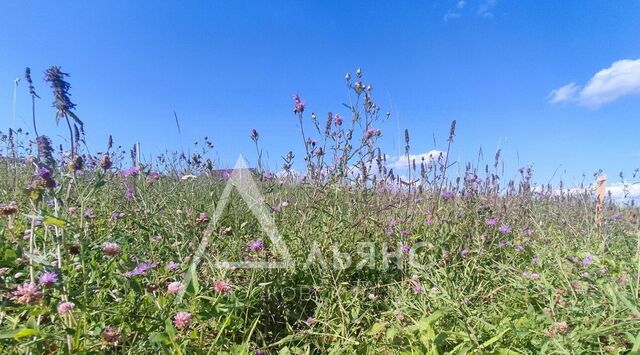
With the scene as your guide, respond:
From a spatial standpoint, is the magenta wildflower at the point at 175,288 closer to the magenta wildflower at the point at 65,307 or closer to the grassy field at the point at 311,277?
the grassy field at the point at 311,277

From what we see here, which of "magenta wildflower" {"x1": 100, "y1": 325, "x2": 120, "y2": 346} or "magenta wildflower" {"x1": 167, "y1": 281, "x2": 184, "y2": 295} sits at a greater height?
"magenta wildflower" {"x1": 167, "y1": 281, "x2": 184, "y2": 295}

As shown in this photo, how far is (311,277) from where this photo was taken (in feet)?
5.75

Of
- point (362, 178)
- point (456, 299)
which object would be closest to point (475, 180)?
point (362, 178)

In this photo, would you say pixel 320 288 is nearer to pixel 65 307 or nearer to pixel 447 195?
pixel 65 307

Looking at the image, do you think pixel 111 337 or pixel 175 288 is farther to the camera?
pixel 175 288

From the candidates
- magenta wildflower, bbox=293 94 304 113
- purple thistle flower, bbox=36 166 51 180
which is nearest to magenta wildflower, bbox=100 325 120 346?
purple thistle flower, bbox=36 166 51 180

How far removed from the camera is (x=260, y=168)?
235cm

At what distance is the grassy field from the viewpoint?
1.10 m

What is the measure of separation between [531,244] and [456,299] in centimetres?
119

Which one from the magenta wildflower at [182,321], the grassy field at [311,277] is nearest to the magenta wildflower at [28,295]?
the grassy field at [311,277]

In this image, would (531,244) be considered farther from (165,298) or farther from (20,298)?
(20,298)

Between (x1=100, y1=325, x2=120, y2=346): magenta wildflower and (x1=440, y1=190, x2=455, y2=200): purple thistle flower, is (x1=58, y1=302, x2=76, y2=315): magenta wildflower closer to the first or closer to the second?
(x1=100, y1=325, x2=120, y2=346): magenta wildflower

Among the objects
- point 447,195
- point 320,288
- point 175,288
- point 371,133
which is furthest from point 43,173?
point 447,195

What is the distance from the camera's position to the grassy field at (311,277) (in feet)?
3.60
